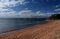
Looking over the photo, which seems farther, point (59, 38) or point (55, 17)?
point (55, 17)

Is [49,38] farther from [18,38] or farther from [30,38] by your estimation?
[18,38]

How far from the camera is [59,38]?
12.6 metres

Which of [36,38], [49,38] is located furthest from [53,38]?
[36,38]

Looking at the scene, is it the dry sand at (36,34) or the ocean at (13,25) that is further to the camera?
the ocean at (13,25)

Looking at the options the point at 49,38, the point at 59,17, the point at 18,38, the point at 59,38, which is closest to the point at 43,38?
the point at 49,38

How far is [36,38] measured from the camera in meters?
13.7

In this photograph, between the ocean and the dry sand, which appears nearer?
the dry sand

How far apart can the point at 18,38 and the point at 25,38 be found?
0.74 meters

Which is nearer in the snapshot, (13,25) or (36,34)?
(36,34)

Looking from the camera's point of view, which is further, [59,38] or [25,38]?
[25,38]

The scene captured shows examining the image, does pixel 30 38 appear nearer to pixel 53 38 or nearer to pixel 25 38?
pixel 25 38

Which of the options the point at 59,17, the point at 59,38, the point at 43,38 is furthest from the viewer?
the point at 59,17

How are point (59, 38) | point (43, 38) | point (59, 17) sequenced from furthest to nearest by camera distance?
point (59, 17) < point (43, 38) < point (59, 38)

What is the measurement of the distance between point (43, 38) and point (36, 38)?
2.19 feet
